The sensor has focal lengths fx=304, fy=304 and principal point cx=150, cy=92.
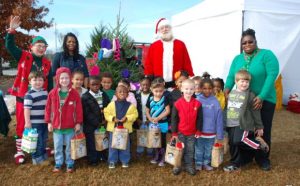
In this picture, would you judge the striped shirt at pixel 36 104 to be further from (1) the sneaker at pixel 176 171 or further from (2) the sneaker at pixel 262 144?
(2) the sneaker at pixel 262 144

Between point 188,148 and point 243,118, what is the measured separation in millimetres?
861

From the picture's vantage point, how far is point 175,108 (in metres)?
4.19

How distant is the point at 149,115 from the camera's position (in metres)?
4.53

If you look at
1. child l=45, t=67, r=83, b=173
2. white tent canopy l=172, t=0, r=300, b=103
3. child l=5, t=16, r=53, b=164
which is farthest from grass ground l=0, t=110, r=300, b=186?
white tent canopy l=172, t=0, r=300, b=103

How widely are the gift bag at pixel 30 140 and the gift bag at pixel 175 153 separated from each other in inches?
73.5

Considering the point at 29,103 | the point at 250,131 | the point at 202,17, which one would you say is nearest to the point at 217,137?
the point at 250,131

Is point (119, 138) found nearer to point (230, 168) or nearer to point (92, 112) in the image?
point (92, 112)

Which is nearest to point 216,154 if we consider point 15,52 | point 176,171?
point 176,171

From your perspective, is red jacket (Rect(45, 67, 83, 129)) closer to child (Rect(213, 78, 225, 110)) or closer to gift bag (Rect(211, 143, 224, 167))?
gift bag (Rect(211, 143, 224, 167))

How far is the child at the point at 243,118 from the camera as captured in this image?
4.10 metres

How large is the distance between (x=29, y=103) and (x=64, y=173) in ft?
3.60

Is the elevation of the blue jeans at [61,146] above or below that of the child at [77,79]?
below

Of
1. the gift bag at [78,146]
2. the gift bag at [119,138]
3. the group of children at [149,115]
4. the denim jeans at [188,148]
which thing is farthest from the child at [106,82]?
the denim jeans at [188,148]

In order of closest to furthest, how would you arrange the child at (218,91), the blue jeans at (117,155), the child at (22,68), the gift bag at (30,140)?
the gift bag at (30,140) → the blue jeans at (117,155) → the child at (22,68) → the child at (218,91)
